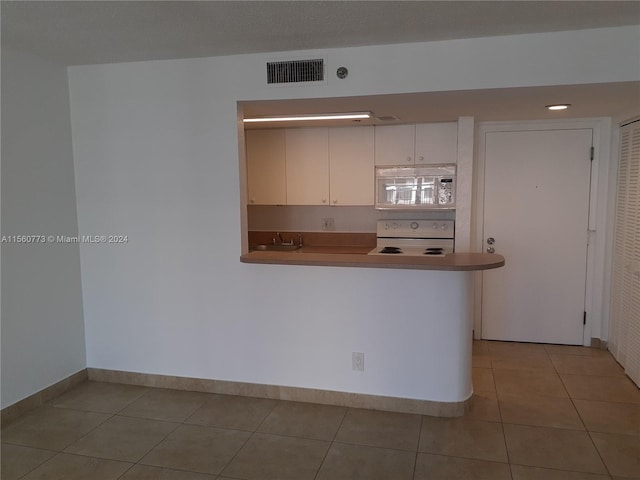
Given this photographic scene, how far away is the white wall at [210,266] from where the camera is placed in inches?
121

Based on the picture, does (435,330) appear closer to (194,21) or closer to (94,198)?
(194,21)

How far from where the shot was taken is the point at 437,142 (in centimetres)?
429

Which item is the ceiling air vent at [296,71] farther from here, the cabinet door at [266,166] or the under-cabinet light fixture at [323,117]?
the cabinet door at [266,166]

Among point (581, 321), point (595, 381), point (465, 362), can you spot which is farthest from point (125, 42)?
point (581, 321)

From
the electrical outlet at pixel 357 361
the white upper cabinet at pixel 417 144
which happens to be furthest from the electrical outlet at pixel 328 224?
the electrical outlet at pixel 357 361

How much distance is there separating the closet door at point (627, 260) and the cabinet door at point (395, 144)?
1.71 meters

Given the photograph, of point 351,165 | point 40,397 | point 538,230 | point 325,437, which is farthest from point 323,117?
point 40,397

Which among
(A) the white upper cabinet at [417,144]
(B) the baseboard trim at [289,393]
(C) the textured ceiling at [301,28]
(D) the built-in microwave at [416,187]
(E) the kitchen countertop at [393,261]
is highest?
(C) the textured ceiling at [301,28]

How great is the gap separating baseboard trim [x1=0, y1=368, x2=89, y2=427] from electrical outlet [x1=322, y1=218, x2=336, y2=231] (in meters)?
2.64

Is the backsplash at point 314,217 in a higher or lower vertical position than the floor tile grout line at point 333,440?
higher

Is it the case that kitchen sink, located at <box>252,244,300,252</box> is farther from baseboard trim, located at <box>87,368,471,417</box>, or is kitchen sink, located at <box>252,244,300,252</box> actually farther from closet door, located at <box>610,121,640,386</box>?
closet door, located at <box>610,121,640,386</box>

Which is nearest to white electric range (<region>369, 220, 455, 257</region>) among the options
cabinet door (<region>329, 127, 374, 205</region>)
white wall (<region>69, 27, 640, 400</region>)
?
cabinet door (<region>329, 127, 374, 205</region>)

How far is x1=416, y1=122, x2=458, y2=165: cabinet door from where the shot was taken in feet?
13.9

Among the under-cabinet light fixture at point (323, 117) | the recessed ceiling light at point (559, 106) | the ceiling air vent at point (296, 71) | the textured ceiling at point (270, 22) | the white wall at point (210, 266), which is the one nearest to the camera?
the textured ceiling at point (270, 22)
